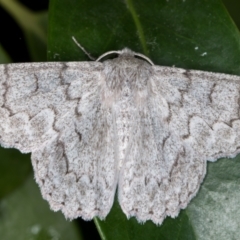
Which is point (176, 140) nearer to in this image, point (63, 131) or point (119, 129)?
point (119, 129)

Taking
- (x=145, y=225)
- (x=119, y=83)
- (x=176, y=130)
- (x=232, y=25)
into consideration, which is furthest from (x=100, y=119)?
(x=232, y=25)

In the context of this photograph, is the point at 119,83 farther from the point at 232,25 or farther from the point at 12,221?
the point at 12,221

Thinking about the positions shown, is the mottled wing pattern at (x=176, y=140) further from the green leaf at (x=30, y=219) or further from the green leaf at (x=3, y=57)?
the green leaf at (x=3, y=57)

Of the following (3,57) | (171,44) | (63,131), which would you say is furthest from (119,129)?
(3,57)

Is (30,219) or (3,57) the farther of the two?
(30,219)

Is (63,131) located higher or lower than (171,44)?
lower

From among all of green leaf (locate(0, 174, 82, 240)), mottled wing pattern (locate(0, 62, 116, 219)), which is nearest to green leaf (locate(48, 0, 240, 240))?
mottled wing pattern (locate(0, 62, 116, 219))

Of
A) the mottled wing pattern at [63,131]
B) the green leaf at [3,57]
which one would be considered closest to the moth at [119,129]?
the mottled wing pattern at [63,131]
